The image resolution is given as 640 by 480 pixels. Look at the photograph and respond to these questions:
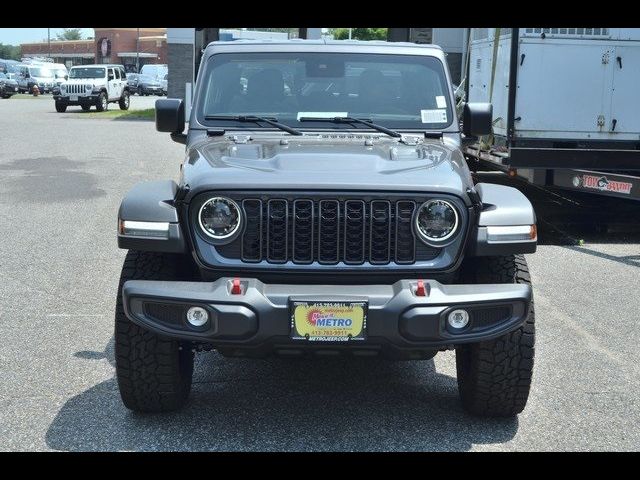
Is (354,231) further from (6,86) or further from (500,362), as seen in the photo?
(6,86)

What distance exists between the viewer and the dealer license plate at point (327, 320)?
4254mm

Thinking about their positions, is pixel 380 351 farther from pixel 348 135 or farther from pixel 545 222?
pixel 545 222

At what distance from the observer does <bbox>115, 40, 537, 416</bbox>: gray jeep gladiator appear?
168 inches

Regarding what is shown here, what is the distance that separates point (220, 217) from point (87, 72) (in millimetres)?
34708

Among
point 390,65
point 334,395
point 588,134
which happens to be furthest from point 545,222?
point 334,395

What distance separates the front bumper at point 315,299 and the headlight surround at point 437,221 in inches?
10.7

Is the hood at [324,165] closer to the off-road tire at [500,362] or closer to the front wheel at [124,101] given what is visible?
the off-road tire at [500,362]

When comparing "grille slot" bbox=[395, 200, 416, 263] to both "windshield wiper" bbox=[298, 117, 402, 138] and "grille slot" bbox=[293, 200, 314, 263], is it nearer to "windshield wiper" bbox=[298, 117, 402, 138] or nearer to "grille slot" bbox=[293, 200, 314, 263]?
"grille slot" bbox=[293, 200, 314, 263]

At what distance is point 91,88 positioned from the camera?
36.8 m

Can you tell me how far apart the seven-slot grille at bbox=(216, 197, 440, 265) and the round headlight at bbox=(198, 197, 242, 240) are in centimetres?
5

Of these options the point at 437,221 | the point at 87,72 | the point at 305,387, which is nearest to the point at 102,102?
the point at 87,72

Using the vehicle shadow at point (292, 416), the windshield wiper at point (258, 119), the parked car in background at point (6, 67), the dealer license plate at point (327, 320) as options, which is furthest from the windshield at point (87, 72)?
the dealer license plate at point (327, 320)
